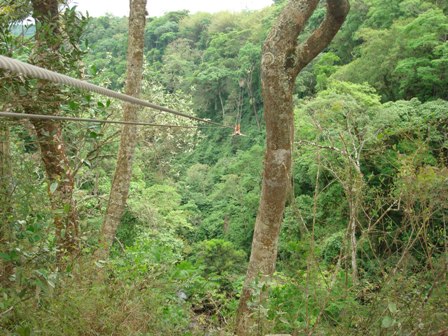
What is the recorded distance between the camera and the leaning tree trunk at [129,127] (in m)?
3.46

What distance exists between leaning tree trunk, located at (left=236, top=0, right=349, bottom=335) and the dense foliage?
0.55 feet

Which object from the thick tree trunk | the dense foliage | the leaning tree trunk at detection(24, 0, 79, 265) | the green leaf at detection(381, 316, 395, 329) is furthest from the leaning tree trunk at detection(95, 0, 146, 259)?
the green leaf at detection(381, 316, 395, 329)

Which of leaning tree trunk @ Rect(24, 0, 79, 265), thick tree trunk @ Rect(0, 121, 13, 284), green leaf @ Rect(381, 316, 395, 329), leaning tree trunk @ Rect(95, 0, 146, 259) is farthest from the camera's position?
leaning tree trunk @ Rect(95, 0, 146, 259)

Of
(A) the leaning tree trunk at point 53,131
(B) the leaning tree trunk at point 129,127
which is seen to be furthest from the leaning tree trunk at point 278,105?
(B) the leaning tree trunk at point 129,127

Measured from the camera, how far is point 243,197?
48.1 ft

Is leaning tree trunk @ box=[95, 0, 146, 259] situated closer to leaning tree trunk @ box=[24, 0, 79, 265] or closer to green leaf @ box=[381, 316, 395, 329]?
leaning tree trunk @ box=[24, 0, 79, 265]

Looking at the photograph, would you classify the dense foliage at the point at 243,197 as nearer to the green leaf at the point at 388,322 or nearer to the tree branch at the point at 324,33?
the green leaf at the point at 388,322

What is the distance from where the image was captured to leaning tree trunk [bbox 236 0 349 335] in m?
2.47

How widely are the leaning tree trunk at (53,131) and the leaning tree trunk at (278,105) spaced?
3.45ft

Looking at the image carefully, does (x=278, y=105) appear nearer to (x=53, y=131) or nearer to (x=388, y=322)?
(x=53, y=131)

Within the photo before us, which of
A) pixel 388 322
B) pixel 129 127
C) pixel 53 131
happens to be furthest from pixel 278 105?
pixel 129 127

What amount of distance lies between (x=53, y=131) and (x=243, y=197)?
12641 mm

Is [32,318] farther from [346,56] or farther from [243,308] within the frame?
[346,56]

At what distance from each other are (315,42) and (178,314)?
5.73 ft
